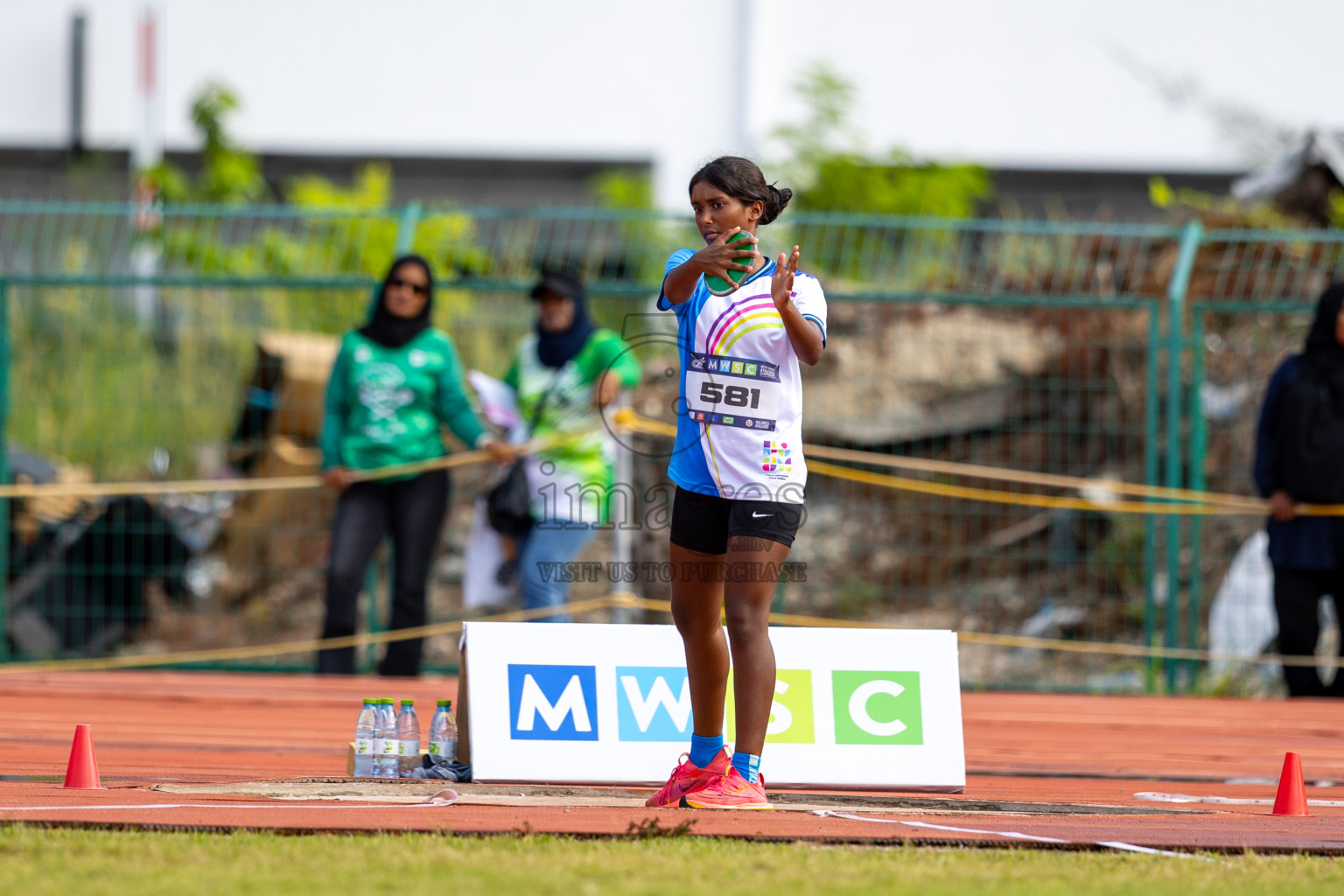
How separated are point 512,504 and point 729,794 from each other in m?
3.75

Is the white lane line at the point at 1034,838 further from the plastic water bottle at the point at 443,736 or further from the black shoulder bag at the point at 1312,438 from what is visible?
the black shoulder bag at the point at 1312,438

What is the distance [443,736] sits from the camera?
186 inches

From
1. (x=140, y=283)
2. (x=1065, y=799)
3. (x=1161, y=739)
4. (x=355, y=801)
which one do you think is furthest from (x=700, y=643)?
(x=140, y=283)

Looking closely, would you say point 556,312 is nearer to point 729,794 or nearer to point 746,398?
point 746,398

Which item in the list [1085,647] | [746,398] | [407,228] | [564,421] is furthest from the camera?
[407,228]

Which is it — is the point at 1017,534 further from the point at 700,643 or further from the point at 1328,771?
the point at 700,643

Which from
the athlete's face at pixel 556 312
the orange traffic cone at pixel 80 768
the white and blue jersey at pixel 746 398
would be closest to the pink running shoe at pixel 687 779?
the white and blue jersey at pixel 746 398

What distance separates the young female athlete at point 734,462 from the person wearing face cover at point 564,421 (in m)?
3.41

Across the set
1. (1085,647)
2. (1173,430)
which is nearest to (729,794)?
(1085,647)

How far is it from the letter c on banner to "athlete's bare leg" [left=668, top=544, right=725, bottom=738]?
68 cm

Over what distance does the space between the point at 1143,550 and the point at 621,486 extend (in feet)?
10.9

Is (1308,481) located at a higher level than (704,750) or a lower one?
higher

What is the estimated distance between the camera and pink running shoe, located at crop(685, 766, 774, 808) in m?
3.86

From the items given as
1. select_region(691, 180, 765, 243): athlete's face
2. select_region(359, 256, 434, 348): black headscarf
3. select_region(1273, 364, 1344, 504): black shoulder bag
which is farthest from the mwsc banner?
select_region(1273, 364, 1344, 504): black shoulder bag
